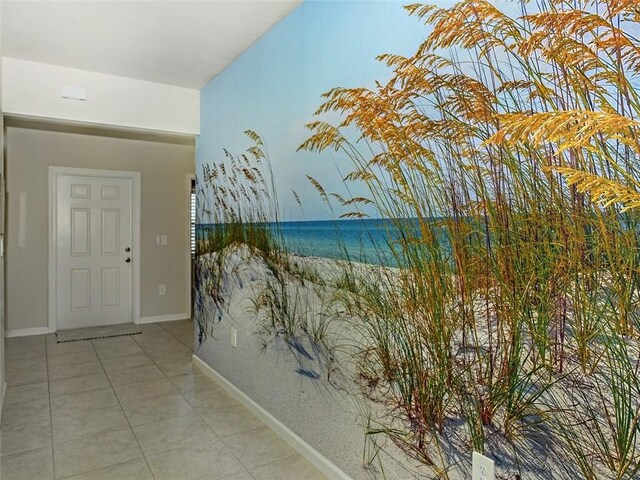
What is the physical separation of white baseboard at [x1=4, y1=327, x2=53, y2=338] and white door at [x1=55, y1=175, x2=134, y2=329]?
0.17 meters

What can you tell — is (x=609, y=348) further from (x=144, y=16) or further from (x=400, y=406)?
(x=144, y=16)

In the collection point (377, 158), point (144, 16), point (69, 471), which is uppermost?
point (144, 16)

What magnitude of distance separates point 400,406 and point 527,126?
1173 mm

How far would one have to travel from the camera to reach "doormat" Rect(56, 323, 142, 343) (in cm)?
472

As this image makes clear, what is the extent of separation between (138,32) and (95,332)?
352 centimetres

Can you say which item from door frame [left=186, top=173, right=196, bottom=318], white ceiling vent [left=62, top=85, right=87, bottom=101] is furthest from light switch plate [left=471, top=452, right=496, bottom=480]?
door frame [left=186, top=173, right=196, bottom=318]

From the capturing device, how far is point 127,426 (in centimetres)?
272

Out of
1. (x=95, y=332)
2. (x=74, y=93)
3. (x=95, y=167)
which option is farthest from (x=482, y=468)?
(x=95, y=167)

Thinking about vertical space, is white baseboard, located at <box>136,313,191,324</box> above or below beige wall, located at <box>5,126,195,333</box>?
below

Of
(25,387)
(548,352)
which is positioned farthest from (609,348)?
(25,387)

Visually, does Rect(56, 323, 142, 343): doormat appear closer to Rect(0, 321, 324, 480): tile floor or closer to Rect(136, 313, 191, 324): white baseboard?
Rect(136, 313, 191, 324): white baseboard

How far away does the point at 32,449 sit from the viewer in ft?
7.93

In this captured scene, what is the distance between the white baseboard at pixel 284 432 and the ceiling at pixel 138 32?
2377 millimetres

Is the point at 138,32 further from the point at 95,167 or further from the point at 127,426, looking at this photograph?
the point at 95,167
